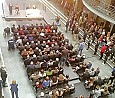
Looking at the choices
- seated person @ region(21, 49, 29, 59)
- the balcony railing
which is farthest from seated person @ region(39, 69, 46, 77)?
the balcony railing

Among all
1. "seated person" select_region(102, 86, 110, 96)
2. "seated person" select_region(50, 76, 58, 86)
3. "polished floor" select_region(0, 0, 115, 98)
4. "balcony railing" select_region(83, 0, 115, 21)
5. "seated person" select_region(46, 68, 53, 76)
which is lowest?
"polished floor" select_region(0, 0, 115, 98)

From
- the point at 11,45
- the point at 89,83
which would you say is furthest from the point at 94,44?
the point at 11,45

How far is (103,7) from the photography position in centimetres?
2252

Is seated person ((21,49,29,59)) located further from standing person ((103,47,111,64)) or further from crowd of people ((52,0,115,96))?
standing person ((103,47,111,64))

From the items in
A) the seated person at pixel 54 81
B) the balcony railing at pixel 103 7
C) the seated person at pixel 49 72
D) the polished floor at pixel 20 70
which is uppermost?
the balcony railing at pixel 103 7

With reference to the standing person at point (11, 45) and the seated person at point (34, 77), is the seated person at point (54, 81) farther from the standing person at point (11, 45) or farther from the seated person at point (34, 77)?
the standing person at point (11, 45)

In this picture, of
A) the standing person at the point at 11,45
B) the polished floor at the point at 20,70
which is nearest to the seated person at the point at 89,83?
the polished floor at the point at 20,70

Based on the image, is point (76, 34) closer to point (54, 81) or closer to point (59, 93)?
point (54, 81)

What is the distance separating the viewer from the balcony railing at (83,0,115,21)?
20513 millimetres

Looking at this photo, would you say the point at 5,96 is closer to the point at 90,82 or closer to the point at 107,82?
the point at 90,82

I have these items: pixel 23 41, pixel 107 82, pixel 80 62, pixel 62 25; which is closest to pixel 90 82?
pixel 107 82

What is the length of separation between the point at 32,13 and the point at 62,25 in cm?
402

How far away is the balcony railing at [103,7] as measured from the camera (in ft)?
67.3

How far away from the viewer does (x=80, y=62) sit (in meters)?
17.5
